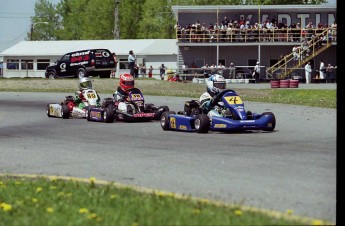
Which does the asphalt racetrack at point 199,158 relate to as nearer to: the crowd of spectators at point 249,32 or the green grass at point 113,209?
the green grass at point 113,209

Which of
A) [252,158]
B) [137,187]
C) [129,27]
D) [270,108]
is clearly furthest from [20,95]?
[129,27]

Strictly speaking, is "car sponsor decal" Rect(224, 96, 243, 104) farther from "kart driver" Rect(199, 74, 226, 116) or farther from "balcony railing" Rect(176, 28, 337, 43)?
"balcony railing" Rect(176, 28, 337, 43)

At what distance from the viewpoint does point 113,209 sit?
255 inches

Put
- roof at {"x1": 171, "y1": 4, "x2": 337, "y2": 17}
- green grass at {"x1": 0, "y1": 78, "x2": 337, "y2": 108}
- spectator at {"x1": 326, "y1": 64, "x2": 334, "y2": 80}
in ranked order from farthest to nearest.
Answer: roof at {"x1": 171, "y1": 4, "x2": 337, "y2": 17} → spectator at {"x1": 326, "y1": 64, "x2": 334, "y2": 80} → green grass at {"x1": 0, "y1": 78, "x2": 337, "y2": 108}

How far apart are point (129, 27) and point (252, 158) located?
74.7m

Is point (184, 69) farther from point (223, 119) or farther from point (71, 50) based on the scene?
point (223, 119)

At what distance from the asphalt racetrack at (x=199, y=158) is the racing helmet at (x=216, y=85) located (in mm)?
1274

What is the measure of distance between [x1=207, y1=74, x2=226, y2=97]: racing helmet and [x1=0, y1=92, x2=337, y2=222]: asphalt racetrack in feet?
4.18

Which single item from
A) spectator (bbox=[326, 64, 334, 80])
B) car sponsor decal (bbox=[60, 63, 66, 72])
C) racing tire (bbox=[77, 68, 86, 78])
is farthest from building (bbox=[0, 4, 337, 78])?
car sponsor decal (bbox=[60, 63, 66, 72])

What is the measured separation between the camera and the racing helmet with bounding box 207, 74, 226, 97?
49.0 ft

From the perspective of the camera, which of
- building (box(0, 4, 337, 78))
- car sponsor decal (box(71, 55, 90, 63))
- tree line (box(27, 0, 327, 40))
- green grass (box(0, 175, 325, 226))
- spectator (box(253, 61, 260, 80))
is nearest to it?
green grass (box(0, 175, 325, 226))

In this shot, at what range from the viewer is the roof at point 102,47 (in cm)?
5938

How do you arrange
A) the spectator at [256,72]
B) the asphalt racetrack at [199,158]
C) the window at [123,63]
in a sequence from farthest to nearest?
1. the window at [123,63]
2. the spectator at [256,72]
3. the asphalt racetrack at [199,158]

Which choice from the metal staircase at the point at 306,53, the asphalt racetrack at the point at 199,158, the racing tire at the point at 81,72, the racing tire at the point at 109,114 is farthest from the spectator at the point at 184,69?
the asphalt racetrack at the point at 199,158
